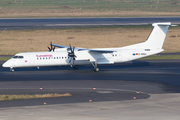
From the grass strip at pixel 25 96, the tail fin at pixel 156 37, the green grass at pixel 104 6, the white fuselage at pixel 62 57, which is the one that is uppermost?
the green grass at pixel 104 6

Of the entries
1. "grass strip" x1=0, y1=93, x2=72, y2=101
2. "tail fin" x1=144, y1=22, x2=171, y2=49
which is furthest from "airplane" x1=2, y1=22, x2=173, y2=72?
"grass strip" x1=0, y1=93, x2=72, y2=101

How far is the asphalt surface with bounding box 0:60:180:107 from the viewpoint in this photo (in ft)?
76.4

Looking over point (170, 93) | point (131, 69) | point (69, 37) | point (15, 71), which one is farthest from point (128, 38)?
point (170, 93)

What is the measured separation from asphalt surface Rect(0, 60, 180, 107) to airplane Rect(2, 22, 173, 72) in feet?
3.92

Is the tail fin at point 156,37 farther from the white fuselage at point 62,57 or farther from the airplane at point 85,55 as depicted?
the white fuselage at point 62,57

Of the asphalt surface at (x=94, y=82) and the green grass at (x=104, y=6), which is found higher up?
the green grass at (x=104, y=6)

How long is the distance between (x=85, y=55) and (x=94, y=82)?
300 inches

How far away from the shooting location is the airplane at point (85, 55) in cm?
3538

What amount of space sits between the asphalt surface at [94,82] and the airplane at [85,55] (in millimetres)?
1196

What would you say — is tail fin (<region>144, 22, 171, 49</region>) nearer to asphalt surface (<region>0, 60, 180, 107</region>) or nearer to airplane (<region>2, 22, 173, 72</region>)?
airplane (<region>2, 22, 173, 72</region>)

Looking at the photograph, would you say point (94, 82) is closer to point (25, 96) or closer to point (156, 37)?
point (25, 96)

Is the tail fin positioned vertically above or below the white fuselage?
above

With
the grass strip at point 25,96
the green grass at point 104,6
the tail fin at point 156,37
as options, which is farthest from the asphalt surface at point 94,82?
the green grass at point 104,6

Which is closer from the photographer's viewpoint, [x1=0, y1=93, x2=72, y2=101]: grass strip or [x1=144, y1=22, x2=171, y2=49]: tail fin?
[x1=0, y1=93, x2=72, y2=101]: grass strip
